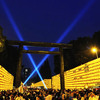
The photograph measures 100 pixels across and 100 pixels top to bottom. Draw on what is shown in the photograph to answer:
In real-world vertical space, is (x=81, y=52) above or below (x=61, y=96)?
above

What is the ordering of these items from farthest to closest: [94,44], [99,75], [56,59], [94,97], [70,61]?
[56,59] → [70,61] → [94,44] → [99,75] → [94,97]

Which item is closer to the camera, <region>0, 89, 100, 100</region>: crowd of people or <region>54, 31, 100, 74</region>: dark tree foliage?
<region>0, 89, 100, 100</region>: crowd of people

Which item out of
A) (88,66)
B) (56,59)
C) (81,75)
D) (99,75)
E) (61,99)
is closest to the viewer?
(61,99)

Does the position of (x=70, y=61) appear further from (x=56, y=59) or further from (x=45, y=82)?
(x=45, y=82)

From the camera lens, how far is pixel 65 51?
36.3 metres

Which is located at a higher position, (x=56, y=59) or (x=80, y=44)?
(x=80, y=44)

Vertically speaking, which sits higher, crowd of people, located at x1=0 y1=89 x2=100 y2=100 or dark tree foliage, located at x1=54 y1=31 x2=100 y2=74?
dark tree foliage, located at x1=54 y1=31 x2=100 y2=74

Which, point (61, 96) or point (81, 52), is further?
point (81, 52)

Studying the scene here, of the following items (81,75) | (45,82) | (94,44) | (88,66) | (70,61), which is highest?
(94,44)

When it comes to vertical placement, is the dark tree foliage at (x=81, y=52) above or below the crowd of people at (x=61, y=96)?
above

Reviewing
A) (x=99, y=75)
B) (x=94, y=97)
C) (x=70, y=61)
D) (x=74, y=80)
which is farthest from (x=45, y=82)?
(x=94, y=97)

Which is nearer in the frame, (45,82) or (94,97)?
(94,97)

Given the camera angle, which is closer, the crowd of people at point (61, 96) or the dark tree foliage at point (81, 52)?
the crowd of people at point (61, 96)

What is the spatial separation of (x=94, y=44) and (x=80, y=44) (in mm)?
4916
